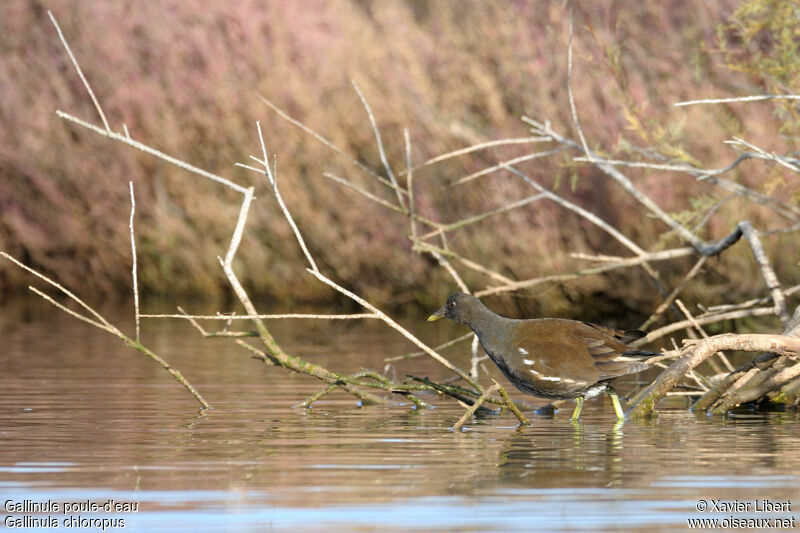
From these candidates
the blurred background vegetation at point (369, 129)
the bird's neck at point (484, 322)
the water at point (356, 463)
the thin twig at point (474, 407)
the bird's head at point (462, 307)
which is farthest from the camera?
the blurred background vegetation at point (369, 129)

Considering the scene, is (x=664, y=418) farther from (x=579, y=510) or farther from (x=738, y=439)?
(x=579, y=510)

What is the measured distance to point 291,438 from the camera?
26.8 ft

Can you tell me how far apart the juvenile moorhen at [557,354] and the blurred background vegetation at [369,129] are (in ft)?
11.0

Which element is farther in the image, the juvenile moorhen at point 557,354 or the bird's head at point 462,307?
the bird's head at point 462,307

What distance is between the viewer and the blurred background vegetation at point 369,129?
14836 mm

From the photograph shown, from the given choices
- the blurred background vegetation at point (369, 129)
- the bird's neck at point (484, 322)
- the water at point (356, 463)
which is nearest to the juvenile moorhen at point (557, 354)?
the bird's neck at point (484, 322)

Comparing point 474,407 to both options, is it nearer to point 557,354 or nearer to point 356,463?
point 557,354

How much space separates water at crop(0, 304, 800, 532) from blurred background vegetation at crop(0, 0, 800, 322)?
12.1ft

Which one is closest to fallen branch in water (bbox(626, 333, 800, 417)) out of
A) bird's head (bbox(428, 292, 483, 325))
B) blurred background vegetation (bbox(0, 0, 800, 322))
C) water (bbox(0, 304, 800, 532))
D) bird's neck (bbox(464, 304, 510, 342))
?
water (bbox(0, 304, 800, 532))

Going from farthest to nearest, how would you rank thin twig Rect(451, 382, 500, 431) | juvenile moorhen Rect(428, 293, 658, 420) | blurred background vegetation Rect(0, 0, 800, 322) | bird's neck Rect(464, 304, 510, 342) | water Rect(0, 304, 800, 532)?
blurred background vegetation Rect(0, 0, 800, 322) → bird's neck Rect(464, 304, 510, 342) → juvenile moorhen Rect(428, 293, 658, 420) → thin twig Rect(451, 382, 500, 431) → water Rect(0, 304, 800, 532)

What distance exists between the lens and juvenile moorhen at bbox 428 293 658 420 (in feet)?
28.1

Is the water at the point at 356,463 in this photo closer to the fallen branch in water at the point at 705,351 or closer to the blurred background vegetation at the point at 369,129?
the fallen branch in water at the point at 705,351

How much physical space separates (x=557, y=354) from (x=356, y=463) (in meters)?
1.74

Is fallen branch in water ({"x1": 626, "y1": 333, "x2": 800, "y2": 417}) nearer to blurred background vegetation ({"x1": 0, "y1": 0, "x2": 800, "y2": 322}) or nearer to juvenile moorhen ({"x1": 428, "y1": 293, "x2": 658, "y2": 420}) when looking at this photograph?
juvenile moorhen ({"x1": 428, "y1": 293, "x2": 658, "y2": 420})
